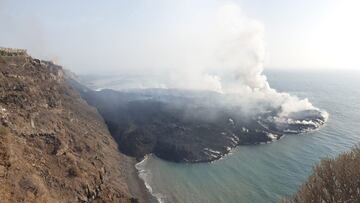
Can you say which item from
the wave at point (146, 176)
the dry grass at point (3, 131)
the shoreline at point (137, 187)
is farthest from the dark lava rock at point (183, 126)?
the dry grass at point (3, 131)

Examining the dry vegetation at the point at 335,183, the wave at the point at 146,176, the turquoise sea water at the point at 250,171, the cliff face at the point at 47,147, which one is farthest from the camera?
the turquoise sea water at the point at 250,171

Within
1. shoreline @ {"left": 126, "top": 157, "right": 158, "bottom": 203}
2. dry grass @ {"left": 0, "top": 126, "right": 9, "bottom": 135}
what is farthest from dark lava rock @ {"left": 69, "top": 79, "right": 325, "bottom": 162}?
dry grass @ {"left": 0, "top": 126, "right": 9, "bottom": 135}

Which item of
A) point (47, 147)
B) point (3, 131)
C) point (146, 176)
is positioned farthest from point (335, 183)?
point (146, 176)

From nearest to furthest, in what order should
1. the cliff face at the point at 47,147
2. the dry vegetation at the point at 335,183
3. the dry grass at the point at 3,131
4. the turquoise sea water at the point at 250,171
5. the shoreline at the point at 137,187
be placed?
the dry vegetation at the point at 335,183 < the cliff face at the point at 47,147 < the dry grass at the point at 3,131 < the shoreline at the point at 137,187 < the turquoise sea water at the point at 250,171

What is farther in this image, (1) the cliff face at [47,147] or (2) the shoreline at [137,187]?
(2) the shoreline at [137,187]

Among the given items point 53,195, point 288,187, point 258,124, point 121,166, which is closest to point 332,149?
point 258,124

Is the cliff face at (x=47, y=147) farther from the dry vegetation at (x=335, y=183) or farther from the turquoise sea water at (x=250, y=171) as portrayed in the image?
the dry vegetation at (x=335, y=183)
